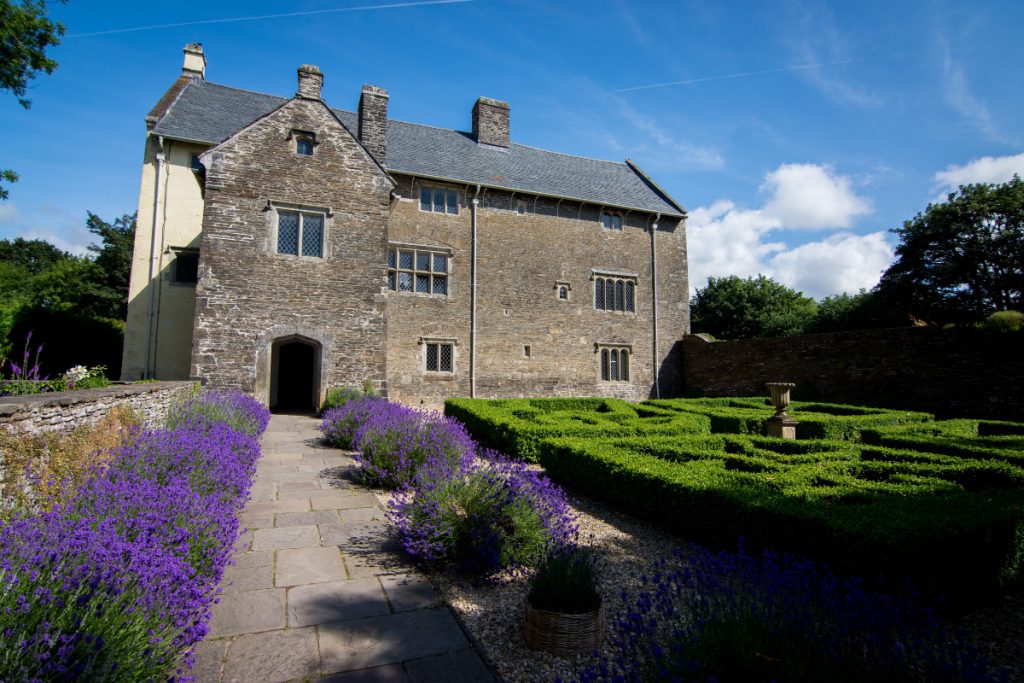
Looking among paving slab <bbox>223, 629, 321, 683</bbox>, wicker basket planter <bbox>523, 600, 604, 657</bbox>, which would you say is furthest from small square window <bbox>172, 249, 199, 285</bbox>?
wicker basket planter <bbox>523, 600, 604, 657</bbox>

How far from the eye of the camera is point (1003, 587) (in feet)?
14.1

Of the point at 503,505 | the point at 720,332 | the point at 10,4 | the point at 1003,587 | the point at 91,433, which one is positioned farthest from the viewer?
the point at 720,332

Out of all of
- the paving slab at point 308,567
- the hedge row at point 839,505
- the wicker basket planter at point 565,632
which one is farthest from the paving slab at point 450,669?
the hedge row at point 839,505

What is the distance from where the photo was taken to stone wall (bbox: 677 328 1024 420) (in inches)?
534

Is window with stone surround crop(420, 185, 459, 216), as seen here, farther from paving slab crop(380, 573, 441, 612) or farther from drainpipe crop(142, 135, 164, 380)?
paving slab crop(380, 573, 441, 612)

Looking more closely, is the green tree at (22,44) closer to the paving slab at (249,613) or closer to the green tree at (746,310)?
the paving slab at (249,613)

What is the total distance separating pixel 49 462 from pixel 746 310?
36.0 meters

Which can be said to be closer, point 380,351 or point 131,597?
point 131,597

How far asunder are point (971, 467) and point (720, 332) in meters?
30.7

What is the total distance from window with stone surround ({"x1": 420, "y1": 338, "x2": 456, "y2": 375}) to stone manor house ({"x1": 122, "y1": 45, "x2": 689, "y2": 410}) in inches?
2.6

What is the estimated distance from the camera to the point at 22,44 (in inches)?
536

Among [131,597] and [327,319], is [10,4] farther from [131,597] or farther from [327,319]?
[131,597]

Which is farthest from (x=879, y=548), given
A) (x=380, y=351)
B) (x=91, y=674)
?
(x=380, y=351)

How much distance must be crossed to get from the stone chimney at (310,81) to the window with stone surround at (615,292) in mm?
12156
